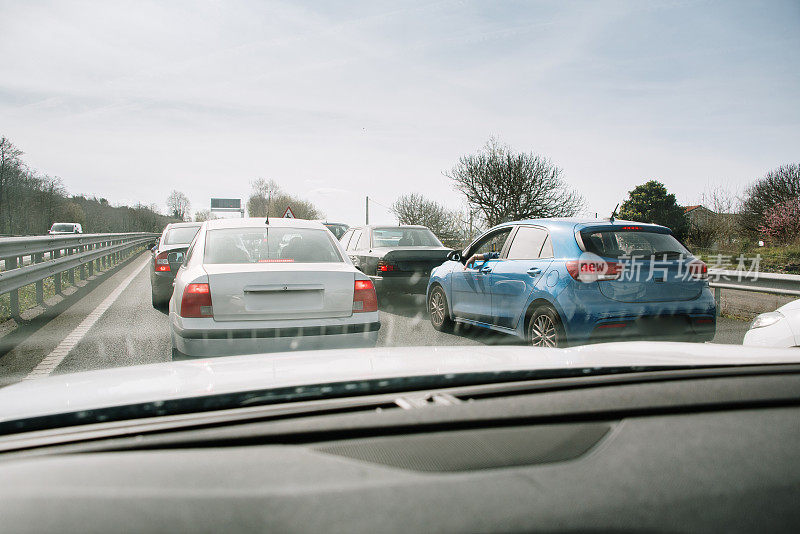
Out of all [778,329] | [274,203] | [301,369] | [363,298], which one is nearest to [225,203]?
[274,203]

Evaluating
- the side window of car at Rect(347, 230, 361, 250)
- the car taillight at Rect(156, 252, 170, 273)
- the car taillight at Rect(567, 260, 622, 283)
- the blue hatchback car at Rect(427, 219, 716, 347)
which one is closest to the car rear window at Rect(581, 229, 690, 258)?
the blue hatchback car at Rect(427, 219, 716, 347)

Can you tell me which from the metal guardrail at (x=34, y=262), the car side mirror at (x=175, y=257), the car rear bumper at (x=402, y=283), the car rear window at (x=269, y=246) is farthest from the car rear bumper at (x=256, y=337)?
the car rear bumper at (x=402, y=283)

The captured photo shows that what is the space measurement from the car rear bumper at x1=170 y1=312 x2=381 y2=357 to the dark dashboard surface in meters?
3.15

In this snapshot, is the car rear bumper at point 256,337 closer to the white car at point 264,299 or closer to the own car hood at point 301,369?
the white car at point 264,299

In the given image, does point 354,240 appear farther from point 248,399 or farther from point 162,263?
point 248,399

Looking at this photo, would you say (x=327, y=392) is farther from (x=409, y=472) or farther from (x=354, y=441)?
(x=409, y=472)

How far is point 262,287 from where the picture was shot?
15.5 ft

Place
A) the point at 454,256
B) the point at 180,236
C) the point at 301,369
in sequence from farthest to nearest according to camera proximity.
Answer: the point at 180,236
the point at 454,256
the point at 301,369

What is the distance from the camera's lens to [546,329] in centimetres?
593

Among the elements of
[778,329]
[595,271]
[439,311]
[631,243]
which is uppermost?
[631,243]

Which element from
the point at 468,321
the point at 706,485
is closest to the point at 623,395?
the point at 706,485

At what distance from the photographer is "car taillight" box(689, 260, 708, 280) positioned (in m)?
5.83

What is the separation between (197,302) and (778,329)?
16.6 ft

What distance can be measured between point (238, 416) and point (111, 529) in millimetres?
428
